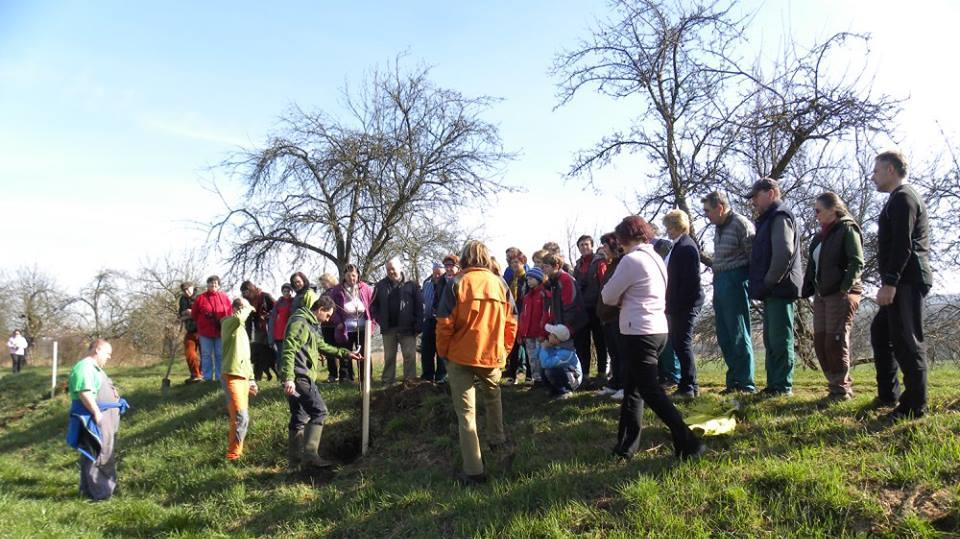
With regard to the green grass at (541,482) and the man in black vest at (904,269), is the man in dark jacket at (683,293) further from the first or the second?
the man in black vest at (904,269)

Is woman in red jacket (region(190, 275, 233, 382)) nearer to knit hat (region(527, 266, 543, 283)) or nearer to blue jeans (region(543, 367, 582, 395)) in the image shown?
knit hat (region(527, 266, 543, 283))

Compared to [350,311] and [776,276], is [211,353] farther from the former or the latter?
[776,276]

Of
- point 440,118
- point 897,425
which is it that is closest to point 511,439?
point 897,425

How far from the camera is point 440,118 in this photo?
1809 cm

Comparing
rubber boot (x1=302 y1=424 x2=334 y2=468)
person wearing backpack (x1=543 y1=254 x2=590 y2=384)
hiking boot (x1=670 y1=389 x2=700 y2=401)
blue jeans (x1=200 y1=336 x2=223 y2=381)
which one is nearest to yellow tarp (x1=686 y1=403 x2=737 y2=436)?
hiking boot (x1=670 y1=389 x2=700 y2=401)

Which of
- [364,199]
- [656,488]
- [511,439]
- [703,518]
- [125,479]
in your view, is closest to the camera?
[703,518]

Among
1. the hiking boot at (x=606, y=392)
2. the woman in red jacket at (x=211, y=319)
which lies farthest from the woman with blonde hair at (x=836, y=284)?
the woman in red jacket at (x=211, y=319)

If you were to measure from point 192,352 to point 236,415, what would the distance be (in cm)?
561

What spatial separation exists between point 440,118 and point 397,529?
14.6 meters

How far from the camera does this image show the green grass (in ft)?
12.9

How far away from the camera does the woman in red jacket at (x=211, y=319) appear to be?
11.6m

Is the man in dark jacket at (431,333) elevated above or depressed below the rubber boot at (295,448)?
above

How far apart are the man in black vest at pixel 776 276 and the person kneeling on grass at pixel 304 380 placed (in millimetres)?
4596

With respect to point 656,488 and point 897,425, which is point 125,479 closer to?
point 656,488
